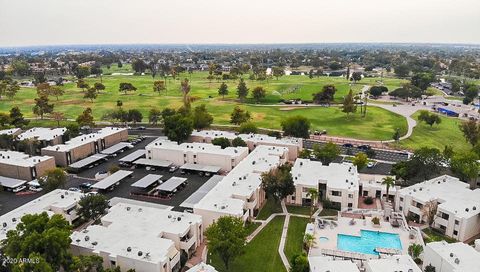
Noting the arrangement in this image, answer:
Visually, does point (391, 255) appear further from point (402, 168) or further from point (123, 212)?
point (123, 212)

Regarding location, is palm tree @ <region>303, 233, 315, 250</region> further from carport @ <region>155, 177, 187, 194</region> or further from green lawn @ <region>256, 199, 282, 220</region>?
carport @ <region>155, 177, 187, 194</region>

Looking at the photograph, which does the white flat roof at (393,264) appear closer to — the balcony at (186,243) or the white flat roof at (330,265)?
the white flat roof at (330,265)

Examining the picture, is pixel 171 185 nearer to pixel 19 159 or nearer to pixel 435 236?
pixel 19 159

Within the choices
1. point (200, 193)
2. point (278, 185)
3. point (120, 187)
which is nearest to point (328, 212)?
point (278, 185)

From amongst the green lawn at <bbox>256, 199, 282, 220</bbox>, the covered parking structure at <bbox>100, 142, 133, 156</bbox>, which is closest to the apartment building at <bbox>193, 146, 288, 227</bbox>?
the green lawn at <bbox>256, 199, 282, 220</bbox>

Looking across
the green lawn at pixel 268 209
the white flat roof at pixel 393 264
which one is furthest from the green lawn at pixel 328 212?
the white flat roof at pixel 393 264

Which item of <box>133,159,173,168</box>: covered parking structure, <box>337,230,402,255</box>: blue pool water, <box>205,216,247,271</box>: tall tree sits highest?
<box>205,216,247,271</box>: tall tree

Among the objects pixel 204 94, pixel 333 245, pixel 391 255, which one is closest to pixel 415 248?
pixel 391 255
